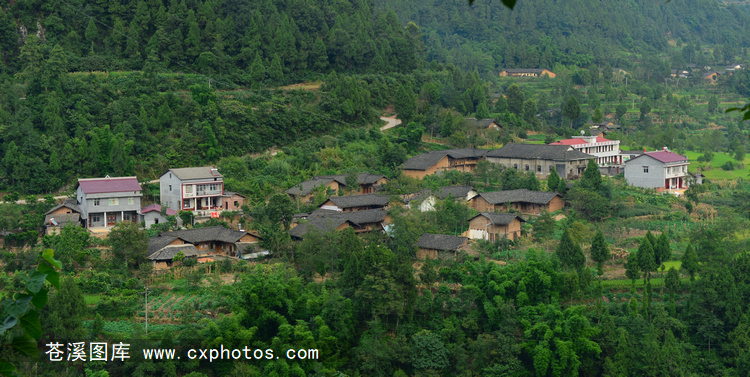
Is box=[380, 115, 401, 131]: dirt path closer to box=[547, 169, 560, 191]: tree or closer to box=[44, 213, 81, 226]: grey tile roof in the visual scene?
box=[547, 169, 560, 191]: tree

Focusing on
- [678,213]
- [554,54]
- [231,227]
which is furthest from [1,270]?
[554,54]

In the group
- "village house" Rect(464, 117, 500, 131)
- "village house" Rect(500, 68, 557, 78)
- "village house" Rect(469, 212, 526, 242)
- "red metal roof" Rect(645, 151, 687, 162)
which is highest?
"village house" Rect(500, 68, 557, 78)

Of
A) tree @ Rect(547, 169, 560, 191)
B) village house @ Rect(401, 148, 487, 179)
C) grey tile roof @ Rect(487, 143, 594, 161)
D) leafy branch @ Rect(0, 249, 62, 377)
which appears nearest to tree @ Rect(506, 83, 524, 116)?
grey tile roof @ Rect(487, 143, 594, 161)

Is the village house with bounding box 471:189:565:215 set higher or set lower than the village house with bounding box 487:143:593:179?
lower

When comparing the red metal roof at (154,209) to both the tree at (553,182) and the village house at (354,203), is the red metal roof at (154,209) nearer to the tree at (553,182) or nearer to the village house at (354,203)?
the village house at (354,203)

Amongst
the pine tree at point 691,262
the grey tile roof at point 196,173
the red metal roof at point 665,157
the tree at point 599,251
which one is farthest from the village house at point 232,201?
the red metal roof at point 665,157

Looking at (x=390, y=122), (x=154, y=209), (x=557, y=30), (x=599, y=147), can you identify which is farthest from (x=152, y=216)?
(x=557, y=30)

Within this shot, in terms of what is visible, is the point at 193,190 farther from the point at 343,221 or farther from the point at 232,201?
the point at 343,221
